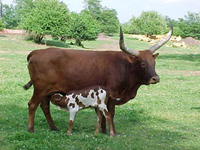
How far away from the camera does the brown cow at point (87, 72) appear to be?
799 centimetres

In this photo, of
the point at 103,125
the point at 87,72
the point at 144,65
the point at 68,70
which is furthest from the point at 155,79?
the point at 68,70

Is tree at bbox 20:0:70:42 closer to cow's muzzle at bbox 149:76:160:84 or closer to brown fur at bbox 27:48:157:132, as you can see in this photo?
brown fur at bbox 27:48:157:132

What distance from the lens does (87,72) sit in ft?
26.8

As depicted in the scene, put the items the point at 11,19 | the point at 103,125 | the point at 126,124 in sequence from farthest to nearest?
the point at 11,19 < the point at 126,124 < the point at 103,125

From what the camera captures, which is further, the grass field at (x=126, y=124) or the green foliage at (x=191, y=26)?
the green foliage at (x=191, y=26)

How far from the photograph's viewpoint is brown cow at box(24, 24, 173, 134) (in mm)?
7992

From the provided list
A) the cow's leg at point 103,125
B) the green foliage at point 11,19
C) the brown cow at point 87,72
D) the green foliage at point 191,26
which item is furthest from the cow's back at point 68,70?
the green foliage at point 11,19

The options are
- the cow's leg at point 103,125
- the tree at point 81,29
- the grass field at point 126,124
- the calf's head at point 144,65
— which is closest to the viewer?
the grass field at point 126,124

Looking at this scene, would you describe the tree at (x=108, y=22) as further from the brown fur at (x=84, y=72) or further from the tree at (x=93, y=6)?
the brown fur at (x=84, y=72)

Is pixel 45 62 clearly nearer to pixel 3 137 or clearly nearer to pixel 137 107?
pixel 3 137

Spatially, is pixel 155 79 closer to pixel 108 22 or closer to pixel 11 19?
pixel 108 22

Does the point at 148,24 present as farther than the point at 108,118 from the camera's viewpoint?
Yes

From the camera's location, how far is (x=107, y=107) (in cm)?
851

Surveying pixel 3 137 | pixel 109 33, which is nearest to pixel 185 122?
pixel 3 137
